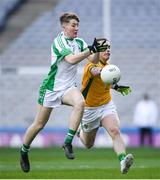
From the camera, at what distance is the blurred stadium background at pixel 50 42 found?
91.8 ft

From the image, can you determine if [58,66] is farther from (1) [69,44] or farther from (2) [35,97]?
(2) [35,97]

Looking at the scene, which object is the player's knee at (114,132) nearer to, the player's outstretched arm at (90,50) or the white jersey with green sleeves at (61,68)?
the white jersey with green sleeves at (61,68)

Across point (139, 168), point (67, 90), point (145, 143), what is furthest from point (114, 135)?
point (145, 143)

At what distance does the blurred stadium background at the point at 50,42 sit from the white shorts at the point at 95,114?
563 inches

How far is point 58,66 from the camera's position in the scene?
1211cm

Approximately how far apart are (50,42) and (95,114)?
16.5m

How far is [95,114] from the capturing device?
41.2 feet

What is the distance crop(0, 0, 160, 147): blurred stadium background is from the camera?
91.8 ft

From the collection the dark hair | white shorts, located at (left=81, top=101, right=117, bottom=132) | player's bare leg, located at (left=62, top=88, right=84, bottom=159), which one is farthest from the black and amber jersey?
the dark hair

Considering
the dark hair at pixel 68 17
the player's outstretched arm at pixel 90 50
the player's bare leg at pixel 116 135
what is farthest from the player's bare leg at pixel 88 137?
the dark hair at pixel 68 17

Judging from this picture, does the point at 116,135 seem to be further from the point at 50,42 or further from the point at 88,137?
the point at 50,42

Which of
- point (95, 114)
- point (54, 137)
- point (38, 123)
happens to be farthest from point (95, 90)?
point (54, 137)

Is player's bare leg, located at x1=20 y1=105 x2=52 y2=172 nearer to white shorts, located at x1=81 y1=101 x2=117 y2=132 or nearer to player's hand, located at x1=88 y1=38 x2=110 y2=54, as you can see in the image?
white shorts, located at x1=81 y1=101 x2=117 y2=132

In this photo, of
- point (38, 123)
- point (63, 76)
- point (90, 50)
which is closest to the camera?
point (90, 50)
